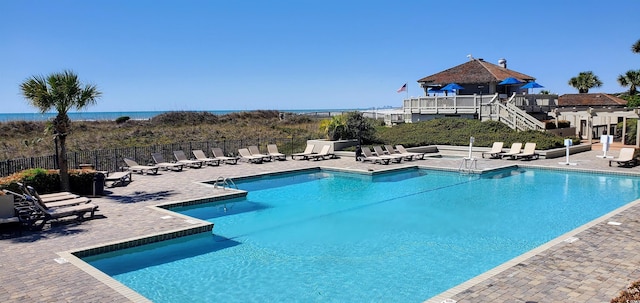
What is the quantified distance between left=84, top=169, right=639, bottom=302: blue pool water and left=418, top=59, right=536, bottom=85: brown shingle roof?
16.4 meters

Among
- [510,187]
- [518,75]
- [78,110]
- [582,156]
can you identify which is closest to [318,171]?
[510,187]

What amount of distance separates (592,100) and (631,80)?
9084mm

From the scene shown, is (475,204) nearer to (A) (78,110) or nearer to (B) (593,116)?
(A) (78,110)

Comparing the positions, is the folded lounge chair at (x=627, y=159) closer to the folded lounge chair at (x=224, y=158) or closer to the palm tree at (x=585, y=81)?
the folded lounge chair at (x=224, y=158)

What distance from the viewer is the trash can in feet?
44.8

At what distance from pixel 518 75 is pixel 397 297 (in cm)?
3213

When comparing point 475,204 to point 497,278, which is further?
point 475,204

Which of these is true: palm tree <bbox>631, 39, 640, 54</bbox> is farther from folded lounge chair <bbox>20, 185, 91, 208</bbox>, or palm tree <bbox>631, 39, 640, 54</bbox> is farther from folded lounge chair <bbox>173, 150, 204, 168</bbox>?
A: folded lounge chair <bbox>20, 185, 91, 208</bbox>

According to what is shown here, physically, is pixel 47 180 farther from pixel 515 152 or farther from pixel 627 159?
pixel 627 159

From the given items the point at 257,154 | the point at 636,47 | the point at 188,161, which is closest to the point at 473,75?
the point at 636,47

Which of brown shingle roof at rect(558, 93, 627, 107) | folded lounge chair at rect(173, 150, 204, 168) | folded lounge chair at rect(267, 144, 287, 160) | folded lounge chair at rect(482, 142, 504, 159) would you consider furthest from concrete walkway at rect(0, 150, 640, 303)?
brown shingle roof at rect(558, 93, 627, 107)

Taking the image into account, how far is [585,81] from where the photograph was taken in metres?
56.6

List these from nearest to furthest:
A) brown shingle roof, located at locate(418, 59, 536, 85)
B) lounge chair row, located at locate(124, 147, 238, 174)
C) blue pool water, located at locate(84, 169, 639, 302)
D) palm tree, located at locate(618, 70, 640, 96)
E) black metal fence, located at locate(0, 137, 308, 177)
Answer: blue pool water, located at locate(84, 169, 639, 302) → black metal fence, located at locate(0, 137, 308, 177) → lounge chair row, located at locate(124, 147, 238, 174) → brown shingle roof, located at locate(418, 59, 536, 85) → palm tree, located at locate(618, 70, 640, 96)

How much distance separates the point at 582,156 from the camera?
2278 cm
